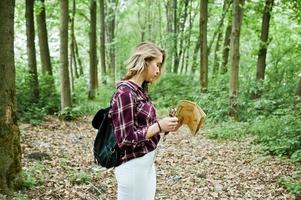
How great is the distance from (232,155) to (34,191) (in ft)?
15.5

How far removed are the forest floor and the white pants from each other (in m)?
3.05

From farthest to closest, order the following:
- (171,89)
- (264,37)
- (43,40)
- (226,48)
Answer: (171,89), (226,48), (264,37), (43,40)

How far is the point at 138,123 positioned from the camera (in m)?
3.06

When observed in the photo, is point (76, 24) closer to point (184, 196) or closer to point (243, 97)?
point (243, 97)

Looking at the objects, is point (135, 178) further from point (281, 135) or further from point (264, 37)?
point (264, 37)

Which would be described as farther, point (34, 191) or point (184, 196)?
point (184, 196)

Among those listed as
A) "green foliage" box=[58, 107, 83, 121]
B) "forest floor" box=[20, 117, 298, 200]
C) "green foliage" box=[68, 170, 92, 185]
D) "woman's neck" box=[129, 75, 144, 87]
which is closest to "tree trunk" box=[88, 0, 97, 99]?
"green foliage" box=[58, 107, 83, 121]

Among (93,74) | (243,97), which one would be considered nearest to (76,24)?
(93,74)

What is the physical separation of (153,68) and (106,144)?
682 millimetres

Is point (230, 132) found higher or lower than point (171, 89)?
higher

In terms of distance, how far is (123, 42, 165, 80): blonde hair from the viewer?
309 centimetres

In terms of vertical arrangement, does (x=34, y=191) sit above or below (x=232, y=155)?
above

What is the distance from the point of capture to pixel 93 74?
19.9 m

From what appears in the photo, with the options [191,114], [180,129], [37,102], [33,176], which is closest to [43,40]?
[37,102]
